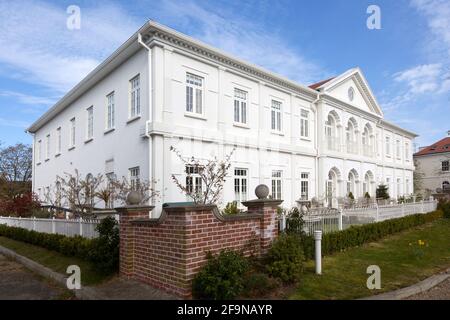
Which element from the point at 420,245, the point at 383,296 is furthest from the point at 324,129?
the point at 383,296

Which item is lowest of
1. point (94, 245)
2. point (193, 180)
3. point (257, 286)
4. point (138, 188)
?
point (257, 286)

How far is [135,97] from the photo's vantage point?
49.4 ft

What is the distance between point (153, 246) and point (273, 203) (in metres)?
2.72

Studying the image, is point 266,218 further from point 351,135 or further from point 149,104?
point 351,135

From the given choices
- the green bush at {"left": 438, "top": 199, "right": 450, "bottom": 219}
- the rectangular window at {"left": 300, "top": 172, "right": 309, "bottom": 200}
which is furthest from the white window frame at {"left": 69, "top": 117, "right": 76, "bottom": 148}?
the green bush at {"left": 438, "top": 199, "right": 450, "bottom": 219}

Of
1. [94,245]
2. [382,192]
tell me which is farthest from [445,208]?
[94,245]

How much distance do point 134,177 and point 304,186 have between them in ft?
34.9

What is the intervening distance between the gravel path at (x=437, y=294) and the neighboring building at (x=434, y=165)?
153 ft

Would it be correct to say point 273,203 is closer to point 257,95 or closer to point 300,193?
point 257,95

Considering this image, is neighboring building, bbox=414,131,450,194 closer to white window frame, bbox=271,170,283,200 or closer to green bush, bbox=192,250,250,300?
white window frame, bbox=271,170,283,200

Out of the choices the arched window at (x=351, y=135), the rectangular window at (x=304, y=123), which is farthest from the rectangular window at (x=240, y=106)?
the arched window at (x=351, y=135)

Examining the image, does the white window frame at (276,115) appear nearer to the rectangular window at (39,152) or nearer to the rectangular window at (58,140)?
the rectangular window at (58,140)

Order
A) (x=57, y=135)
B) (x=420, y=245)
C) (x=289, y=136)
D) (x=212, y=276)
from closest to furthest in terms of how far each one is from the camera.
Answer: (x=212, y=276)
(x=420, y=245)
(x=289, y=136)
(x=57, y=135)

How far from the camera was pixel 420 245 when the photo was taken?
439 inches
